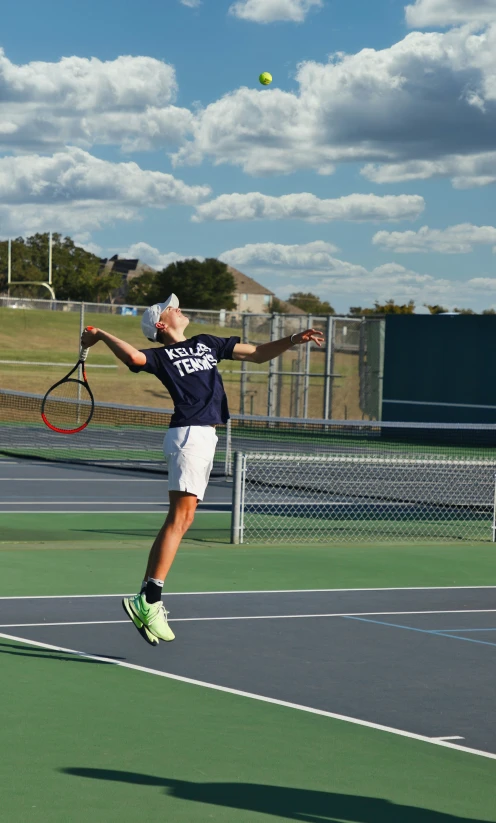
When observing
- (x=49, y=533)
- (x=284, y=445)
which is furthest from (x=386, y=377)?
(x=49, y=533)

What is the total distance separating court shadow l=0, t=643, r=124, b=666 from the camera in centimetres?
703

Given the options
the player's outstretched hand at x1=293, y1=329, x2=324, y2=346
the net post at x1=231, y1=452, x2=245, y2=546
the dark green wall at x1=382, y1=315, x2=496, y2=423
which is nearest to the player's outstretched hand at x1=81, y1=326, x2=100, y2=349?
the player's outstretched hand at x1=293, y1=329, x2=324, y2=346

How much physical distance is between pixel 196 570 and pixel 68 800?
6432 mm

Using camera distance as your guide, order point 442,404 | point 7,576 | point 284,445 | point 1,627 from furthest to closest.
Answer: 1. point 442,404
2. point 284,445
3. point 7,576
4. point 1,627

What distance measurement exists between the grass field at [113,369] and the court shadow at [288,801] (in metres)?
29.4

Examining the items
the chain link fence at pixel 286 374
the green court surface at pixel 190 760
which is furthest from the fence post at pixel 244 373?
the green court surface at pixel 190 760

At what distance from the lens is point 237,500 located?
41.9 ft

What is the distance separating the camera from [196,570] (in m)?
10.9

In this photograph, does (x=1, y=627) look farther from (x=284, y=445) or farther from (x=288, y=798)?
(x=284, y=445)

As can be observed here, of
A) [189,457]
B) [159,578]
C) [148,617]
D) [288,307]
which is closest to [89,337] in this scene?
[189,457]

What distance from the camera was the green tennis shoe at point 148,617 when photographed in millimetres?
6953

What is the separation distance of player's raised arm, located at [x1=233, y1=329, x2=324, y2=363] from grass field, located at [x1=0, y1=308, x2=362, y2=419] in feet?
87.5

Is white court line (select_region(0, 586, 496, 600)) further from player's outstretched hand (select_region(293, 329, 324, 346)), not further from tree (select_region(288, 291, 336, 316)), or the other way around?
tree (select_region(288, 291, 336, 316))

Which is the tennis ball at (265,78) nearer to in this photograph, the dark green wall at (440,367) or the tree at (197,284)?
the dark green wall at (440,367)
